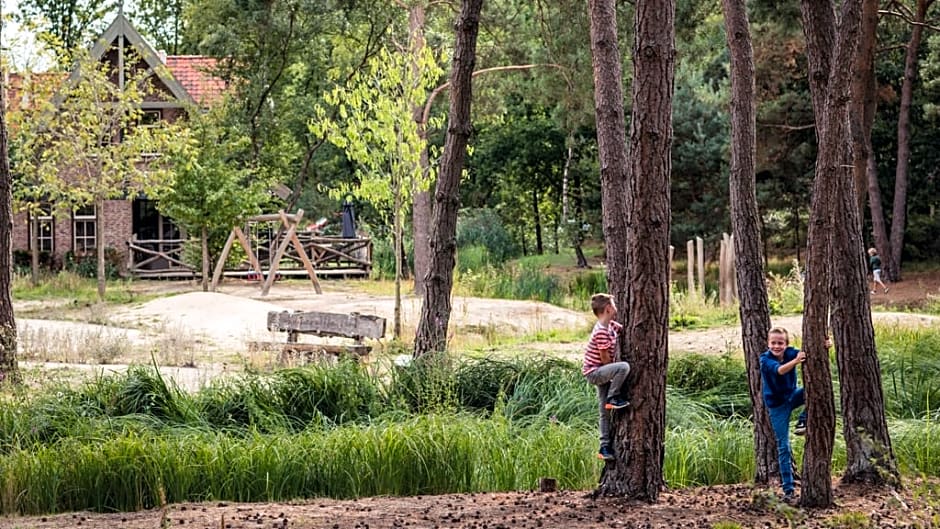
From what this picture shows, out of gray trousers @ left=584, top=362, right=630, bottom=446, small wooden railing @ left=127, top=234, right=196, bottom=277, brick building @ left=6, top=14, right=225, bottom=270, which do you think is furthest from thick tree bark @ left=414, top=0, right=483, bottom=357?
brick building @ left=6, top=14, right=225, bottom=270

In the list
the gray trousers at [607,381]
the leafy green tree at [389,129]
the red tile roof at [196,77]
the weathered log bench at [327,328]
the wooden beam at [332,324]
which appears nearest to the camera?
the gray trousers at [607,381]

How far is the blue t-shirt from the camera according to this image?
6957 millimetres

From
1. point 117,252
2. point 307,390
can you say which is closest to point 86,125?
point 117,252

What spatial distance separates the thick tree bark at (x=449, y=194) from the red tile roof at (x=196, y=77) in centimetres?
2750

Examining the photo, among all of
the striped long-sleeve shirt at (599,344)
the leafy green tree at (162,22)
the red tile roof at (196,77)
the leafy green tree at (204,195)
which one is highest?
the leafy green tree at (162,22)

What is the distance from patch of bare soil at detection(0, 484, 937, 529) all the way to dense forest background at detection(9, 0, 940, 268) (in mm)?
14255

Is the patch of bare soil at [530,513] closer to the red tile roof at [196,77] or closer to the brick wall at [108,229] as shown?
the brick wall at [108,229]

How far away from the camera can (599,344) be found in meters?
7.38

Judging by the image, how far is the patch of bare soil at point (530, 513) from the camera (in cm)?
650

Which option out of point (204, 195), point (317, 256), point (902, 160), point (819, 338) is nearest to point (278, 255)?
point (204, 195)

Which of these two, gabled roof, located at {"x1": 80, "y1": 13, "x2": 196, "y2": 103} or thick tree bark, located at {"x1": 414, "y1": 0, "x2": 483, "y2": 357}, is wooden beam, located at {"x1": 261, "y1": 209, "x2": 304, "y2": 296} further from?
thick tree bark, located at {"x1": 414, "y1": 0, "x2": 483, "y2": 357}

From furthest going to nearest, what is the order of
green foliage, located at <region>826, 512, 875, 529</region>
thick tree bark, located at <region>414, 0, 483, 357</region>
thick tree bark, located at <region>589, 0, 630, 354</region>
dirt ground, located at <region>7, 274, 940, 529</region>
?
thick tree bark, located at <region>414, 0, 483, 357</region>
thick tree bark, located at <region>589, 0, 630, 354</region>
dirt ground, located at <region>7, 274, 940, 529</region>
green foliage, located at <region>826, 512, 875, 529</region>

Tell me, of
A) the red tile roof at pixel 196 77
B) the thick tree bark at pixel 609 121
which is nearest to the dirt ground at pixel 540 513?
the thick tree bark at pixel 609 121

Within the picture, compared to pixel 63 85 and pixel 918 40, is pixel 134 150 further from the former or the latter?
pixel 918 40
